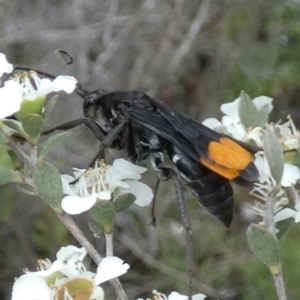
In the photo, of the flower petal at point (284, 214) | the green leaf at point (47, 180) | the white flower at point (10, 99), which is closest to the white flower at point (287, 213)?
the flower petal at point (284, 214)

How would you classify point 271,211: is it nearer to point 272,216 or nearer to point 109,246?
point 272,216

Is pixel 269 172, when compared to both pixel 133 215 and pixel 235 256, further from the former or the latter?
pixel 133 215

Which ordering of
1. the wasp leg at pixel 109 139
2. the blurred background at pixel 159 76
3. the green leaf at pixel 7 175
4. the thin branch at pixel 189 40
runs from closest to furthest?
the green leaf at pixel 7 175 → the wasp leg at pixel 109 139 → the blurred background at pixel 159 76 → the thin branch at pixel 189 40

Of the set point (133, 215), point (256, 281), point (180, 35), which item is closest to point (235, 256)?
point (256, 281)

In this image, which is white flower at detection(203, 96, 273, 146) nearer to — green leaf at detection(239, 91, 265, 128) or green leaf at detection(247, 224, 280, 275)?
green leaf at detection(239, 91, 265, 128)

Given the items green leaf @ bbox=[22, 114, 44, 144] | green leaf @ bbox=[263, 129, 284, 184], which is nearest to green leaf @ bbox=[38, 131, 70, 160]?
green leaf @ bbox=[22, 114, 44, 144]

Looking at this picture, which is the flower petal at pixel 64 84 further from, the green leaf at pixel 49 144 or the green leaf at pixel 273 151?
the green leaf at pixel 273 151
